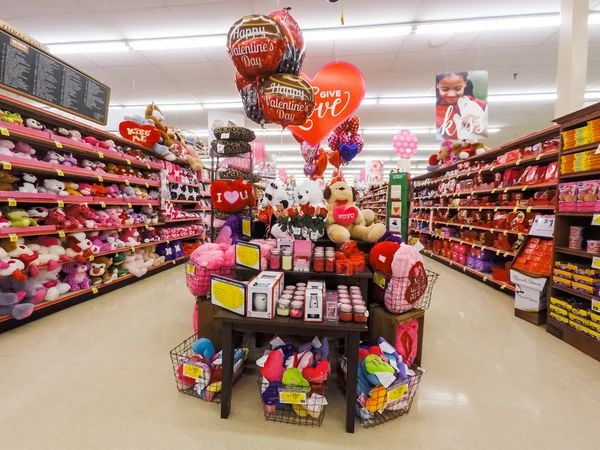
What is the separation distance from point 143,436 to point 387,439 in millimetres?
1295

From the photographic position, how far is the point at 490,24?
4273mm

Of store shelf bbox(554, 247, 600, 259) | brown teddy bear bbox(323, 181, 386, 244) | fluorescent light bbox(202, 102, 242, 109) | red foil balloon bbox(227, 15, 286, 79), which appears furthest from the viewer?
fluorescent light bbox(202, 102, 242, 109)

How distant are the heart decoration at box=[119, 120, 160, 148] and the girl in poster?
5.04 meters

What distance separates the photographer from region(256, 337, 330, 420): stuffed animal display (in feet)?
5.02

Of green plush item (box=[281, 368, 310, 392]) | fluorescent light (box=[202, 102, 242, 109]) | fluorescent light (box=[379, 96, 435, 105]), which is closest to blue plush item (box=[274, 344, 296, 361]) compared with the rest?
green plush item (box=[281, 368, 310, 392])

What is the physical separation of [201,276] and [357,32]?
15.0ft

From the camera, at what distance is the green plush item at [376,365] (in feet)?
5.12

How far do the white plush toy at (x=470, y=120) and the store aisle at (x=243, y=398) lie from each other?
3.21 meters

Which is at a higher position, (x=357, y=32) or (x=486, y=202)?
(x=357, y=32)

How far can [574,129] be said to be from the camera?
266 cm

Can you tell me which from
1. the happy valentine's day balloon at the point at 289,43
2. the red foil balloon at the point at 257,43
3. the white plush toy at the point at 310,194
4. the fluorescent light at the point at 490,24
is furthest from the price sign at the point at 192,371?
the fluorescent light at the point at 490,24

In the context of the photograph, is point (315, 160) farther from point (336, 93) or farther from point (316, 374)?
point (316, 374)

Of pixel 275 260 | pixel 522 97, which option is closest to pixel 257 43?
pixel 275 260

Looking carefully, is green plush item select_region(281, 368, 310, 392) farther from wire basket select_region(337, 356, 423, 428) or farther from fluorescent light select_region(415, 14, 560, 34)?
fluorescent light select_region(415, 14, 560, 34)
